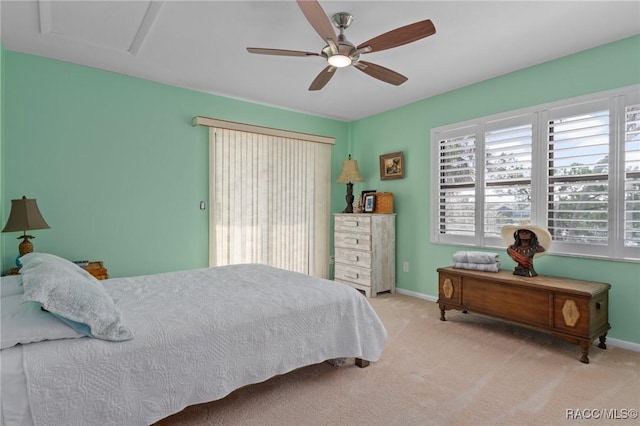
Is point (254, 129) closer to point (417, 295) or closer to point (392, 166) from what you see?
point (392, 166)

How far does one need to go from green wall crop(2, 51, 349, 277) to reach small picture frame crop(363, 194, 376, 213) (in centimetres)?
203

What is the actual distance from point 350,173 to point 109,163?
2902mm

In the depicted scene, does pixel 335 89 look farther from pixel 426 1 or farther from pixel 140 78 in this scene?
pixel 140 78

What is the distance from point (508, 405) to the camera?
1.99m

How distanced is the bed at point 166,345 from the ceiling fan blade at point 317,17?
1.62m

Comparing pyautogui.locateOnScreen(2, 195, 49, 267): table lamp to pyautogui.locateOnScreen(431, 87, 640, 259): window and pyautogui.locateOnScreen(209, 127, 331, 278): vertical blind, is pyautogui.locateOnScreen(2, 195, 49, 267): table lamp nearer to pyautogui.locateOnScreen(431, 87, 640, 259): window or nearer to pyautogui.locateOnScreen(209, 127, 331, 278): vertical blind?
pyautogui.locateOnScreen(209, 127, 331, 278): vertical blind

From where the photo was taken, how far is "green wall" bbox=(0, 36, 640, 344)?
299 centimetres

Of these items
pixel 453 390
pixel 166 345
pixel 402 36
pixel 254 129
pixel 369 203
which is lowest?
pixel 453 390

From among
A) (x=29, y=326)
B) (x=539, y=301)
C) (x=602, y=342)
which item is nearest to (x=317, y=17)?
(x=29, y=326)

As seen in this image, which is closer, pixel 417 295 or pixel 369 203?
pixel 417 295

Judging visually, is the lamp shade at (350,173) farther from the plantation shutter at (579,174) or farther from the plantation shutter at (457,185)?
the plantation shutter at (579,174)

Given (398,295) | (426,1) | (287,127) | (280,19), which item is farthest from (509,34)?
(398,295)

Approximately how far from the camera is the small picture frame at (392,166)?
4.62m

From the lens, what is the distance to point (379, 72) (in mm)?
2701
